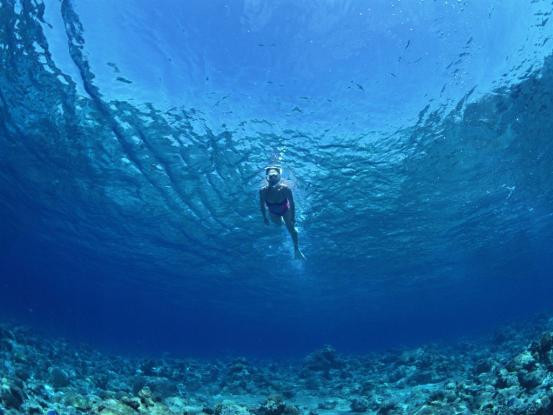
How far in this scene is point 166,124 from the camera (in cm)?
1738

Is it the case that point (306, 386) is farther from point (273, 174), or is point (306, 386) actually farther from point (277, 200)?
point (273, 174)

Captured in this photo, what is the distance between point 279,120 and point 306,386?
10795 millimetres

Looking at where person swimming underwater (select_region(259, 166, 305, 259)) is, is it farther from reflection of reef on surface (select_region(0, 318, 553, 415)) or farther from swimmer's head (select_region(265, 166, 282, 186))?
reflection of reef on surface (select_region(0, 318, 553, 415))

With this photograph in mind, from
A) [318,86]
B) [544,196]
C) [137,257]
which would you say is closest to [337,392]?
[318,86]

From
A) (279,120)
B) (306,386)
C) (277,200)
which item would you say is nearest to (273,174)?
(277,200)

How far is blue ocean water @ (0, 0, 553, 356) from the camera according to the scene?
12953 millimetres

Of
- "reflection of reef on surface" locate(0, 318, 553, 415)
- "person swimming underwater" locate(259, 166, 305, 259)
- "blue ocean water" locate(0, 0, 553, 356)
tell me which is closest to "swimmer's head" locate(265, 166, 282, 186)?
"person swimming underwater" locate(259, 166, 305, 259)

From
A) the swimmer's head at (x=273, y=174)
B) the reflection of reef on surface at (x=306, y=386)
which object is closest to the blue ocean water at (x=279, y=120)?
the swimmer's head at (x=273, y=174)

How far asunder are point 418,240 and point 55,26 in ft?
101

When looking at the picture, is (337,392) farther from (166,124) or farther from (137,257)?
(137,257)

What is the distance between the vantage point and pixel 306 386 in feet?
51.7

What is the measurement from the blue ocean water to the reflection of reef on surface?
946 centimetres

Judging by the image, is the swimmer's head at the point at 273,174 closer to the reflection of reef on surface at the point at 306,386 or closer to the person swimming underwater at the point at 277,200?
the person swimming underwater at the point at 277,200

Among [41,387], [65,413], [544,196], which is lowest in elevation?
[65,413]
